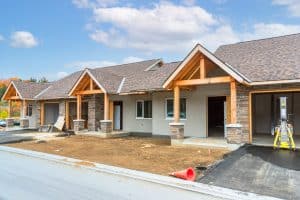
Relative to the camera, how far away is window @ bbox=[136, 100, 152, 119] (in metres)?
18.4

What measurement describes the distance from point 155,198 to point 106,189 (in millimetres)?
1368

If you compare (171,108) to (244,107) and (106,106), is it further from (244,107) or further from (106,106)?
(244,107)

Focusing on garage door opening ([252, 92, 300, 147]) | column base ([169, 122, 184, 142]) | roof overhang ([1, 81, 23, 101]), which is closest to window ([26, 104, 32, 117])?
roof overhang ([1, 81, 23, 101])

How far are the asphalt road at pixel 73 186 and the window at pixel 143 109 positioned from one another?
9.44 m

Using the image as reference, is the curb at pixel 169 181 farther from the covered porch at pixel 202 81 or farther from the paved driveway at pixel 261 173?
the covered porch at pixel 202 81

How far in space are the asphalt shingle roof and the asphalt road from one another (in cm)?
769

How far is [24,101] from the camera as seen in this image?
26.0m

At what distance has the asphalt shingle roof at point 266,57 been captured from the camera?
12148 millimetres

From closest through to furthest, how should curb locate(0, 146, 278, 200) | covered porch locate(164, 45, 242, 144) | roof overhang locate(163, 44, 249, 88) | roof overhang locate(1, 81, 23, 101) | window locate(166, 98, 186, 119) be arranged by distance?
1. curb locate(0, 146, 278, 200)
2. roof overhang locate(163, 44, 249, 88)
3. covered porch locate(164, 45, 242, 144)
4. window locate(166, 98, 186, 119)
5. roof overhang locate(1, 81, 23, 101)

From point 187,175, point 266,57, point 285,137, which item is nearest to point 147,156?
point 187,175

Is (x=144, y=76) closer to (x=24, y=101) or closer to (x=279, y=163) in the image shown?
(x=279, y=163)

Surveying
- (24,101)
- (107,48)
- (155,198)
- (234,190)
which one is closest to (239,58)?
(234,190)

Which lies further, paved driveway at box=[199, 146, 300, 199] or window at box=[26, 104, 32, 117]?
window at box=[26, 104, 32, 117]

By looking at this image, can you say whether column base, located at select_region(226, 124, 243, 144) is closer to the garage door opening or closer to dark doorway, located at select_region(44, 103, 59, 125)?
the garage door opening
